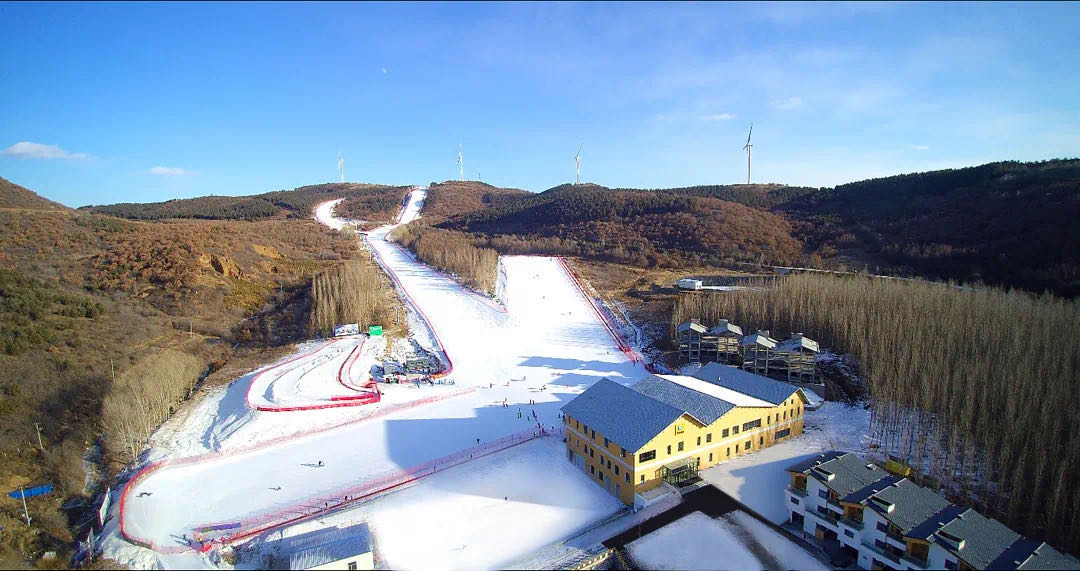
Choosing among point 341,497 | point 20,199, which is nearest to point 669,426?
point 341,497

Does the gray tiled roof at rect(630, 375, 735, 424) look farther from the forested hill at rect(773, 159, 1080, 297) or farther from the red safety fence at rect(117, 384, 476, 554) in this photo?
the forested hill at rect(773, 159, 1080, 297)

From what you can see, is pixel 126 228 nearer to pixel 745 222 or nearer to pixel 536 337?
pixel 536 337

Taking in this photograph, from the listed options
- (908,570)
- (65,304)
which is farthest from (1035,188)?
(65,304)

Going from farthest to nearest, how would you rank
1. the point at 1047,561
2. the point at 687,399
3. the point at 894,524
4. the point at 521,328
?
1. the point at 521,328
2. the point at 687,399
3. the point at 894,524
4. the point at 1047,561

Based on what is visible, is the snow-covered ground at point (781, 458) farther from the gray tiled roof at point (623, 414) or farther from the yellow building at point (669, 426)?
the gray tiled roof at point (623, 414)

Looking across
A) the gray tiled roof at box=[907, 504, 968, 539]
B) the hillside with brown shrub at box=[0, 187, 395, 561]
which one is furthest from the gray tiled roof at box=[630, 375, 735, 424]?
the hillside with brown shrub at box=[0, 187, 395, 561]

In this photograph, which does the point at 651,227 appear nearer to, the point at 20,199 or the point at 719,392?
the point at 719,392

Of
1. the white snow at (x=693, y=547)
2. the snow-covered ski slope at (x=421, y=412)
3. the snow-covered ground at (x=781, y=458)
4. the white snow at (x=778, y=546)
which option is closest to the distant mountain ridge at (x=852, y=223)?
the snow-covered ski slope at (x=421, y=412)

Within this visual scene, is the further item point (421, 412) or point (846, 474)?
point (421, 412)
